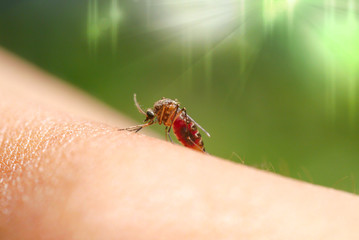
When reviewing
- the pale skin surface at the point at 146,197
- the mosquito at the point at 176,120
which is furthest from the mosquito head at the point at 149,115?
the pale skin surface at the point at 146,197

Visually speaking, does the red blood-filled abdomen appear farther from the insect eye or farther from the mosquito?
the insect eye

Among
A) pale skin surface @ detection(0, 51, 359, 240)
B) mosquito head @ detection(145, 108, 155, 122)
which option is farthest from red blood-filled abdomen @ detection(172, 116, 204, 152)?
pale skin surface @ detection(0, 51, 359, 240)

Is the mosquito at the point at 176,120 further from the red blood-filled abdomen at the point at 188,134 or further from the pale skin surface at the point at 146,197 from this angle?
the pale skin surface at the point at 146,197

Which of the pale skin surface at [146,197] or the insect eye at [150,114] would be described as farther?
the insect eye at [150,114]

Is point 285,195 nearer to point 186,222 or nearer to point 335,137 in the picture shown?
point 186,222

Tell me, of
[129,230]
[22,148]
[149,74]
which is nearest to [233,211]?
[129,230]
